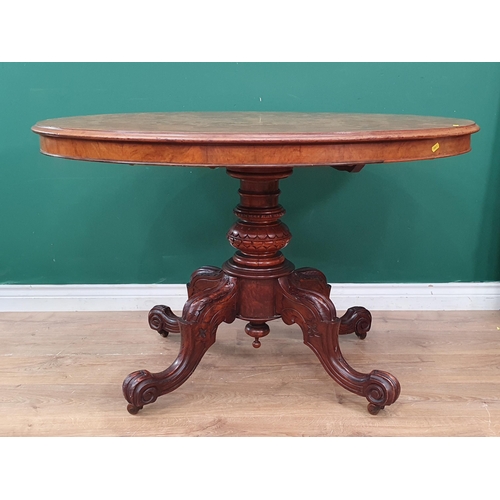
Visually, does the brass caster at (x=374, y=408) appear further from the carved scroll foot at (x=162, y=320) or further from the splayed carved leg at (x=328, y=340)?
the carved scroll foot at (x=162, y=320)

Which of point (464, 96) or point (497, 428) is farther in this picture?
point (464, 96)

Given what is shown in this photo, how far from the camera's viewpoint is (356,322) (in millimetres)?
1947

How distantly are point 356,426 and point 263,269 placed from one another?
1.62 feet

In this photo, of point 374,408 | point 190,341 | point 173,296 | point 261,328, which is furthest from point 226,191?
point 374,408

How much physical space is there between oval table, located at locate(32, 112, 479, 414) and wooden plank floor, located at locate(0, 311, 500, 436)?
8 cm

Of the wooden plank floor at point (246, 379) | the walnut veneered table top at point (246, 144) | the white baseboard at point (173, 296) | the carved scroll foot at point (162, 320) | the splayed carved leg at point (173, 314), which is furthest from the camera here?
the white baseboard at point (173, 296)

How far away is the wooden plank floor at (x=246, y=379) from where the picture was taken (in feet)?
4.81

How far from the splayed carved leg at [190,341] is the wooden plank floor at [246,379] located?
64mm

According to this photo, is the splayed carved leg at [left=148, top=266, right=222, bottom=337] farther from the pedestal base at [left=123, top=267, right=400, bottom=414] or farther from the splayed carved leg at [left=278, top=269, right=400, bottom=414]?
the splayed carved leg at [left=278, top=269, right=400, bottom=414]

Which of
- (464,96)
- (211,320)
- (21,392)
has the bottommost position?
(21,392)

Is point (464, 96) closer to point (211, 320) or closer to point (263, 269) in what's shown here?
point (263, 269)

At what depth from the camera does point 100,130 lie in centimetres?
116

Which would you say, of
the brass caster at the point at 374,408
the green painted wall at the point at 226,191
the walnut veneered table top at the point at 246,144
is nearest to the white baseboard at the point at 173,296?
the green painted wall at the point at 226,191
